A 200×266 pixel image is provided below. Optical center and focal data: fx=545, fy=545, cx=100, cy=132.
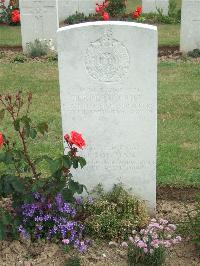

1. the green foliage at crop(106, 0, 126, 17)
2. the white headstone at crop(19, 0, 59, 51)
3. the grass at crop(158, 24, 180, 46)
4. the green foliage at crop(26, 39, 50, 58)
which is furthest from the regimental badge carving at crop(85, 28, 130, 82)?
the green foliage at crop(106, 0, 126, 17)

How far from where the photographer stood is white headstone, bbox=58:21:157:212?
4328mm

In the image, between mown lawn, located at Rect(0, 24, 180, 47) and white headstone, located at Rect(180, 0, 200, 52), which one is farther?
mown lawn, located at Rect(0, 24, 180, 47)

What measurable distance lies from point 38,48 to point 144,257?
793cm

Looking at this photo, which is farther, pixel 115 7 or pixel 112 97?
pixel 115 7

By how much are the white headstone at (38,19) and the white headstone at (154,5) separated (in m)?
5.63

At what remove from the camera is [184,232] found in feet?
14.4

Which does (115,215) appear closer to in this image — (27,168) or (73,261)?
(73,261)

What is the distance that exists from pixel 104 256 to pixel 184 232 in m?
0.68

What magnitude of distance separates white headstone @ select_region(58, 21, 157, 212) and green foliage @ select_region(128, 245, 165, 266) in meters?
0.86

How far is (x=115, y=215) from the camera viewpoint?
4.48 m

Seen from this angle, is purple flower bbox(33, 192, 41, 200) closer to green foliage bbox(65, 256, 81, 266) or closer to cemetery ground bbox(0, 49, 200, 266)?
cemetery ground bbox(0, 49, 200, 266)

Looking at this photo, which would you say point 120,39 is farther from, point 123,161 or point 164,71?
point 164,71

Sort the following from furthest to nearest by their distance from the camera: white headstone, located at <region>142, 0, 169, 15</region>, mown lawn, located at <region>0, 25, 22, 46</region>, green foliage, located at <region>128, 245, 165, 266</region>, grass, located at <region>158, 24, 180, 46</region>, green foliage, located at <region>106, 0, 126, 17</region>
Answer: white headstone, located at <region>142, 0, 169, 15</region>
green foliage, located at <region>106, 0, 126, 17</region>
mown lawn, located at <region>0, 25, 22, 46</region>
grass, located at <region>158, 24, 180, 46</region>
green foliage, located at <region>128, 245, 165, 266</region>

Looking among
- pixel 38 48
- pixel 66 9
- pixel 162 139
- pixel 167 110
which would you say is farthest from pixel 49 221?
pixel 66 9
